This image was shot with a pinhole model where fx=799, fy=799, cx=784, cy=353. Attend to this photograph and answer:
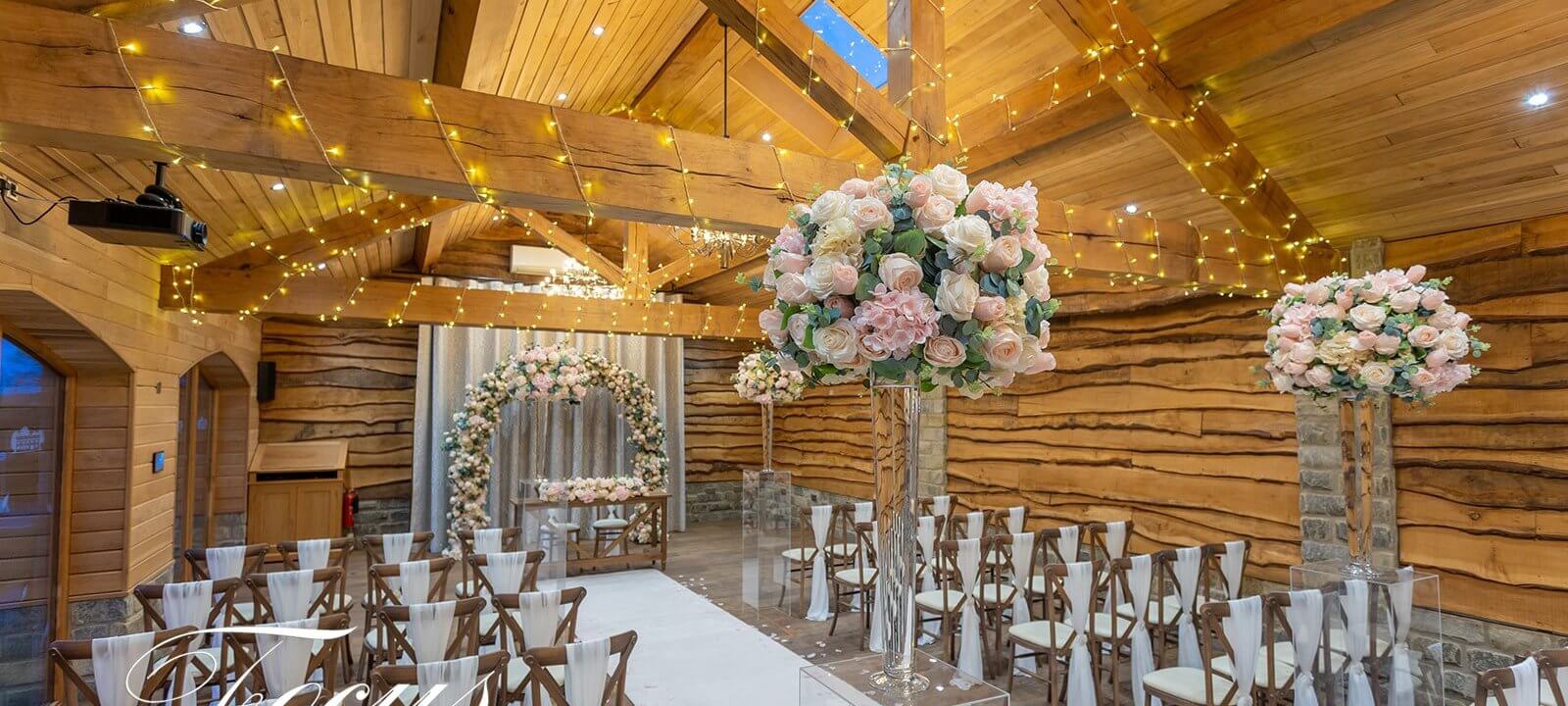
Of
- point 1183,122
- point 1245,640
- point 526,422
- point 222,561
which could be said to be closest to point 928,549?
point 1245,640

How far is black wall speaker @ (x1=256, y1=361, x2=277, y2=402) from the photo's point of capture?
870cm

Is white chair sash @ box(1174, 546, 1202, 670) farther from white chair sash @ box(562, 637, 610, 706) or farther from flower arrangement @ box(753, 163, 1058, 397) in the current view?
flower arrangement @ box(753, 163, 1058, 397)

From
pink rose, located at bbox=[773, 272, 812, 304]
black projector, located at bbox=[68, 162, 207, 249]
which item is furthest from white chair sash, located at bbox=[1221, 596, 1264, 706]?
black projector, located at bbox=[68, 162, 207, 249]

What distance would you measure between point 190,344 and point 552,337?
4.51m

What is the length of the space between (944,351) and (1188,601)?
12.5 feet

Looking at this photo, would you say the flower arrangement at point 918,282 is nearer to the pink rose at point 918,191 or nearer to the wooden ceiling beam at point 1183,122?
the pink rose at point 918,191

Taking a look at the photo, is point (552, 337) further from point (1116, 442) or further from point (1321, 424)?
point (1321, 424)

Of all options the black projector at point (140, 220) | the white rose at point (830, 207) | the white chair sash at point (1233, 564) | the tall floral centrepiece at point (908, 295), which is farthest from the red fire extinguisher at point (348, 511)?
the white rose at point (830, 207)

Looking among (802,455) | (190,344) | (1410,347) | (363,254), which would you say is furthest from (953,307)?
(802,455)

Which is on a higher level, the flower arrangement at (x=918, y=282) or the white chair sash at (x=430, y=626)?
the flower arrangement at (x=918, y=282)

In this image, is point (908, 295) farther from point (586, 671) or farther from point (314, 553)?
point (314, 553)

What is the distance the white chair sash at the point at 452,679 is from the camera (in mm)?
2576

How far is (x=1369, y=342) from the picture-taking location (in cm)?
351

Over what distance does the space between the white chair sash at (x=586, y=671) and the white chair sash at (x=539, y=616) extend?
2.45 ft
